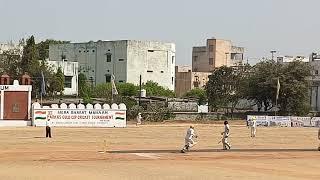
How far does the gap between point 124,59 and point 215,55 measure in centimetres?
4537

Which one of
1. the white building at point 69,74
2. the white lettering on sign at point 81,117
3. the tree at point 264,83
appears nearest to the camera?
the white lettering on sign at point 81,117

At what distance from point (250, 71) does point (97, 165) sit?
230 feet

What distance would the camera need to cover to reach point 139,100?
85062 millimetres

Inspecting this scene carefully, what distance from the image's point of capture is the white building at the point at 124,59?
103875mm

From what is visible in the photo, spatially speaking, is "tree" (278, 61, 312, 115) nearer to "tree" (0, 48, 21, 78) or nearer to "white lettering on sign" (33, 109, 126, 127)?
"white lettering on sign" (33, 109, 126, 127)

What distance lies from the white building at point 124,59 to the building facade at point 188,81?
1760 centimetres

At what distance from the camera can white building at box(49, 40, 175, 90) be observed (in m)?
104

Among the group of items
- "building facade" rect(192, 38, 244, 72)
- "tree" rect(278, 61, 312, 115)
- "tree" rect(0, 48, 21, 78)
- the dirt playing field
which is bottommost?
the dirt playing field

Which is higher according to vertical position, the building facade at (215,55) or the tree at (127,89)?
the building facade at (215,55)

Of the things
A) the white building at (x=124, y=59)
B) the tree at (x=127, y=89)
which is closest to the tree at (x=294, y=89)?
the tree at (x=127, y=89)

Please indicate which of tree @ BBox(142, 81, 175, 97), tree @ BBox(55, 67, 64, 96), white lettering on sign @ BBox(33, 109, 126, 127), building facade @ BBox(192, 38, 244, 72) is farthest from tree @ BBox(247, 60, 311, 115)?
building facade @ BBox(192, 38, 244, 72)

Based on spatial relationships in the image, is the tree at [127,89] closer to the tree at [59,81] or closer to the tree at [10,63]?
the tree at [59,81]

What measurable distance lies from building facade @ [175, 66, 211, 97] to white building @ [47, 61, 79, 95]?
1250 inches

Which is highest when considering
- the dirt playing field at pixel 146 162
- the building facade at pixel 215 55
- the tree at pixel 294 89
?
the building facade at pixel 215 55
